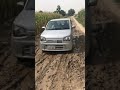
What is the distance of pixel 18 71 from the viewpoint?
312 inches

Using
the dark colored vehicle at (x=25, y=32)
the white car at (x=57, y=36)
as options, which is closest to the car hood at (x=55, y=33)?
the white car at (x=57, y=36)

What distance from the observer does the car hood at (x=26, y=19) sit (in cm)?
770

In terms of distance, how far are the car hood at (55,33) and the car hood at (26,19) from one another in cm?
26

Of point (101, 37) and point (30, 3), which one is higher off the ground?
point (30, 3)

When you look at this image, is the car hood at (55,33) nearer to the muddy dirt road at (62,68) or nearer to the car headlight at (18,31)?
the muddy dirt road at (62,68)

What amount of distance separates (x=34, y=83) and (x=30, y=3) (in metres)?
1.47

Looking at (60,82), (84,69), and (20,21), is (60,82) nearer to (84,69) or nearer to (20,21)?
(84,69)

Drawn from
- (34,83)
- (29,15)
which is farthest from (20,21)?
(34,83)

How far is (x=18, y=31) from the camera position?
775cm

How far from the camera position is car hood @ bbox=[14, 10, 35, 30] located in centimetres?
770

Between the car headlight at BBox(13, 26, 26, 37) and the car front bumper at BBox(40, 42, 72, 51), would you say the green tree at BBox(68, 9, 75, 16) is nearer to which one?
the car front bumper at BBox(40, 42, 72, 51)

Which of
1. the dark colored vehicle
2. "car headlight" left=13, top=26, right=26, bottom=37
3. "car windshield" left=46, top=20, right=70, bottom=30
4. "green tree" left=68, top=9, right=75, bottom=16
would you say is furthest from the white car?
"car headlight" left=13, top=26, right=26, bottom=37

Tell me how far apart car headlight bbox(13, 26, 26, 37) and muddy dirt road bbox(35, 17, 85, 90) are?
295 mm

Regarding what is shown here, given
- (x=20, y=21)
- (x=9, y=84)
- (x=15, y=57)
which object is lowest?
(x=9, y=84)
